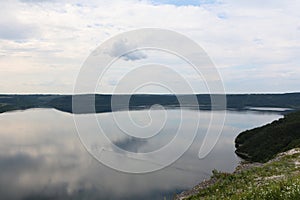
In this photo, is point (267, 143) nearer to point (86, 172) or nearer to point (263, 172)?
point (86, 172)

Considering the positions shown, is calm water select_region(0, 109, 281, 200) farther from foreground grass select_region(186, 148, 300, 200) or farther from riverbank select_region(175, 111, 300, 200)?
foreground grass select_region(186, 148, 300, 200)

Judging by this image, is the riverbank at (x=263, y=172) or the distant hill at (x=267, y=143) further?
the distant hill at (x=267, y=143)

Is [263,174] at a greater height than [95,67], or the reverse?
[95,67]

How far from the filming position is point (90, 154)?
67.1 metres

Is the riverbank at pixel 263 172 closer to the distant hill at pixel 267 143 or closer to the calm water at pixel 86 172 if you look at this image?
the distant hill at pixel 267 143

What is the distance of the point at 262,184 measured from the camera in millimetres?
14469

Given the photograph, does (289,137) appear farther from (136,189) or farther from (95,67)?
(95,67)

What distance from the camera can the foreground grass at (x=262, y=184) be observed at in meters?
9.38

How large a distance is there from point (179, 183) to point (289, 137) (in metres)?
31.1

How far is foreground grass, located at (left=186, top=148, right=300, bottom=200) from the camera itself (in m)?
9.38

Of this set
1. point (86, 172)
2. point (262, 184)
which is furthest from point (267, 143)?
point (262, 184)

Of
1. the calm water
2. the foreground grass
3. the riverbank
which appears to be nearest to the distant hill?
the riverbank

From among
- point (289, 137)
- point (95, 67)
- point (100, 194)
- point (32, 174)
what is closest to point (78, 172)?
point (32, 174)

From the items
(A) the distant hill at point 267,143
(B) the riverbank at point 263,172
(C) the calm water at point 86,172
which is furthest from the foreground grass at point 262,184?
(A) the distant hill at point 267,143
